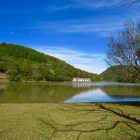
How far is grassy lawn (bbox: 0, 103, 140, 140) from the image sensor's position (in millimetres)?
11344

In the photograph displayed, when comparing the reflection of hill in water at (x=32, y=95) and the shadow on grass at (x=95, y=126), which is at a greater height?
the reflection of hill in water at (x=32, y=95)

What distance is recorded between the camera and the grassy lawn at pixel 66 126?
447 inches

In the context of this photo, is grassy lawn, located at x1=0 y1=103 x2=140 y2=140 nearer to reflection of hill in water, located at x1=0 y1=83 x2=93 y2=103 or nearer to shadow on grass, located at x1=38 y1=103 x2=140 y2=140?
shadow on grass, located at x1=38 y1=103 x2=140 y2=140

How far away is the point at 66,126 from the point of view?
12953mm

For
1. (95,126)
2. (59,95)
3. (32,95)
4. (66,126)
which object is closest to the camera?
(66,126)

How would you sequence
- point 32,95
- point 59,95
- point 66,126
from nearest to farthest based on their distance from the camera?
point 66,126 → point 32,95 → point 59,95

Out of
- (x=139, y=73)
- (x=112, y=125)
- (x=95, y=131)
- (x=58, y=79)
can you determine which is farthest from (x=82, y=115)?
(x=58, y=79)

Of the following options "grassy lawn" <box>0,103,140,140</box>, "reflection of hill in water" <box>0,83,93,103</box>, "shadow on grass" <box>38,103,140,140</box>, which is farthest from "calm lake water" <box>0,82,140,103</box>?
"shadow on grass" <box>38,103,140,140</box>

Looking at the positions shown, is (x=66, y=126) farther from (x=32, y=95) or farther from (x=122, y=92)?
(x=122, y=92)

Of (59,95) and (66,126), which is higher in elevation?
(59,95)

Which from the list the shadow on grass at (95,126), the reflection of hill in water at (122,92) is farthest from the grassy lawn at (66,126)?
the reflection of hill in water at (122,92)

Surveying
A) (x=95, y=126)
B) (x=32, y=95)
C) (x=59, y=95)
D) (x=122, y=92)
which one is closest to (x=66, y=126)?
(x=95, y=126)

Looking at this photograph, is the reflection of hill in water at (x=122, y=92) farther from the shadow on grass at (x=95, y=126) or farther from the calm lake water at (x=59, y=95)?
the shadow on grass at (x=95, y=126)

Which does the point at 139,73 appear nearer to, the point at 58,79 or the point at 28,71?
the point at 28,71
